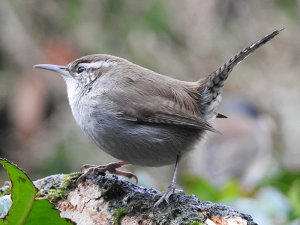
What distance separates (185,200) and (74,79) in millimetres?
1642

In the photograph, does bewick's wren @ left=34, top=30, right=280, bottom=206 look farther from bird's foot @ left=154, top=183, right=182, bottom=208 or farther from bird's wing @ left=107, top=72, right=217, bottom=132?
bird's foot @ left=154, top=183, right=182, bottom=208

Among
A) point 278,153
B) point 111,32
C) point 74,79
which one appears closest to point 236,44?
point 278,153

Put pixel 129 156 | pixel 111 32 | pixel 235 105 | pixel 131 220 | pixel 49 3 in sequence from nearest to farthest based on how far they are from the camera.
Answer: pixel 131 220
pixel 129 156
pixel 111 32
pixel 49 3
pixel 235 105

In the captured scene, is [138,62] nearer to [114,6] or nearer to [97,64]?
[114,6]

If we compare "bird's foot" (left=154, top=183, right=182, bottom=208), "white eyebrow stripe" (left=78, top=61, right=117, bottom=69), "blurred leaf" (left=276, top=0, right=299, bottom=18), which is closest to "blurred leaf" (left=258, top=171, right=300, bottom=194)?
"white eyebrow stripe" (left=78, top=61, right=117, bottom=69)

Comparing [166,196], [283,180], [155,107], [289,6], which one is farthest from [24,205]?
[289,6]

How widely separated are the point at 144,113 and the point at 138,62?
508cm

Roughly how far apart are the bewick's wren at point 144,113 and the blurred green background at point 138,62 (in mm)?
3439

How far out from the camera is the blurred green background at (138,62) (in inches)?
361

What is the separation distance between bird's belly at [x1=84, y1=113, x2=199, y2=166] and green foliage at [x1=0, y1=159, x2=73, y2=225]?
5.01 feet

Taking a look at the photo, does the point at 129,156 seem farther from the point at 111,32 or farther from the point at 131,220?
the point at 111,32

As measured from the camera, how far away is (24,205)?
8.48 ft

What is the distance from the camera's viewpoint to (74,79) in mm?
4730

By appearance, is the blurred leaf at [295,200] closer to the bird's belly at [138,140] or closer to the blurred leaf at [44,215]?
the bird's belly at [138,140]
